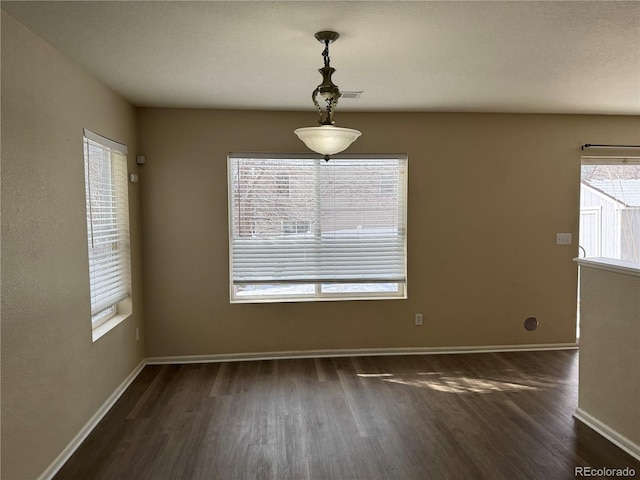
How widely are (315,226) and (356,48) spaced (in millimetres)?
2156

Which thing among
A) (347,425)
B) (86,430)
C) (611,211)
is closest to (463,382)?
(347,425)

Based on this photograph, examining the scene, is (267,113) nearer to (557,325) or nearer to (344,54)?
(344,54)

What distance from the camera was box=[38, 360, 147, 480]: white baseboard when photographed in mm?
2545

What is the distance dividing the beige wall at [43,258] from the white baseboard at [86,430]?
46mm

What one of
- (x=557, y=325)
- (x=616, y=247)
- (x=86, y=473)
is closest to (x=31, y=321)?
(x=86, y=473)

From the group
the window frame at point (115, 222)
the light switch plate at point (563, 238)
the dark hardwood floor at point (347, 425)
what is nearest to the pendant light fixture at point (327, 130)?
the window frame at point (115, 222)

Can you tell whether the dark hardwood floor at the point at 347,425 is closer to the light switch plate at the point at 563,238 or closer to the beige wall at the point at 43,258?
the beige wall at the point at 43,258

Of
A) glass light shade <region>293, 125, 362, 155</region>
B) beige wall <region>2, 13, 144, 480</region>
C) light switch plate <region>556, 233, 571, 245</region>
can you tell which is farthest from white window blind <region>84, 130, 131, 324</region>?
light switch plate <region>556, 233, 571, 245</region>

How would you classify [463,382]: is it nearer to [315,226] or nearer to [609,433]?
[609,433]

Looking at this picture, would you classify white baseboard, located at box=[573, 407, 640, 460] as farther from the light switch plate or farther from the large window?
the light switch plate

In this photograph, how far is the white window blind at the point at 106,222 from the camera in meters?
3.21

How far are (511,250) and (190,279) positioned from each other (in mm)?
3348

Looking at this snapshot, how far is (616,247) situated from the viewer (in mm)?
5031

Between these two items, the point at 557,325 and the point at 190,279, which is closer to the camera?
the point at 190,279
